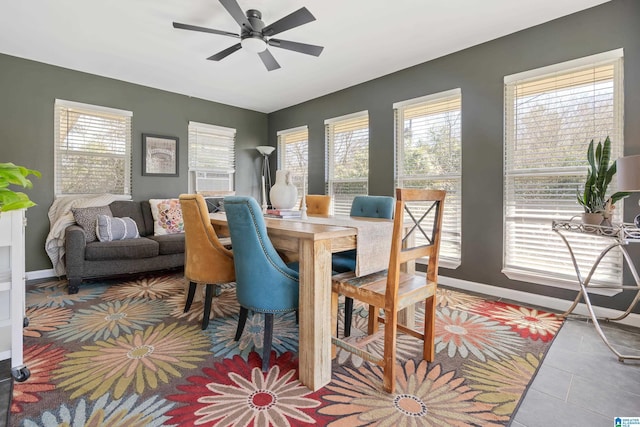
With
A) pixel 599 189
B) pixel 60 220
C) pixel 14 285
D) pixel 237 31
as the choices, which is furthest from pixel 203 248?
pixel 599 189

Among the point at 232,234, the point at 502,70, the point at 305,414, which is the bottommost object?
the point at 305,414

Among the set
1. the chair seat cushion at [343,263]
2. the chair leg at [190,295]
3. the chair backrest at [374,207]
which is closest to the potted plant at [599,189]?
the chair backrest at [374,207]

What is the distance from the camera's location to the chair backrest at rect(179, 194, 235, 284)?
218 centimetres

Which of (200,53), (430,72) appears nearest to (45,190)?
(200,53)

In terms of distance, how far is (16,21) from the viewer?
2.87m

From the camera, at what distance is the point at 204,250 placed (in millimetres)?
2229

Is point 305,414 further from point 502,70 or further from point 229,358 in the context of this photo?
point 502,70

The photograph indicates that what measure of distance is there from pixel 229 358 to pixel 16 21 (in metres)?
3.56

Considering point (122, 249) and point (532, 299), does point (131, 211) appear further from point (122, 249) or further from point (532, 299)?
point (532, 299)

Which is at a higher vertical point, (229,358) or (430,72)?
(430,72)

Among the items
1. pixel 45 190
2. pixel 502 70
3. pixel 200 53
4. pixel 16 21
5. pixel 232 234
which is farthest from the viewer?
pixel 45 190

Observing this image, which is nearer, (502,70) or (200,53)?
(502,70)

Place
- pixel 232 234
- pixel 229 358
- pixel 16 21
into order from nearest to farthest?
pixel 232 234 < pixel 229 358 < pixel 16 21

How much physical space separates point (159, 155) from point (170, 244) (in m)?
1.60
